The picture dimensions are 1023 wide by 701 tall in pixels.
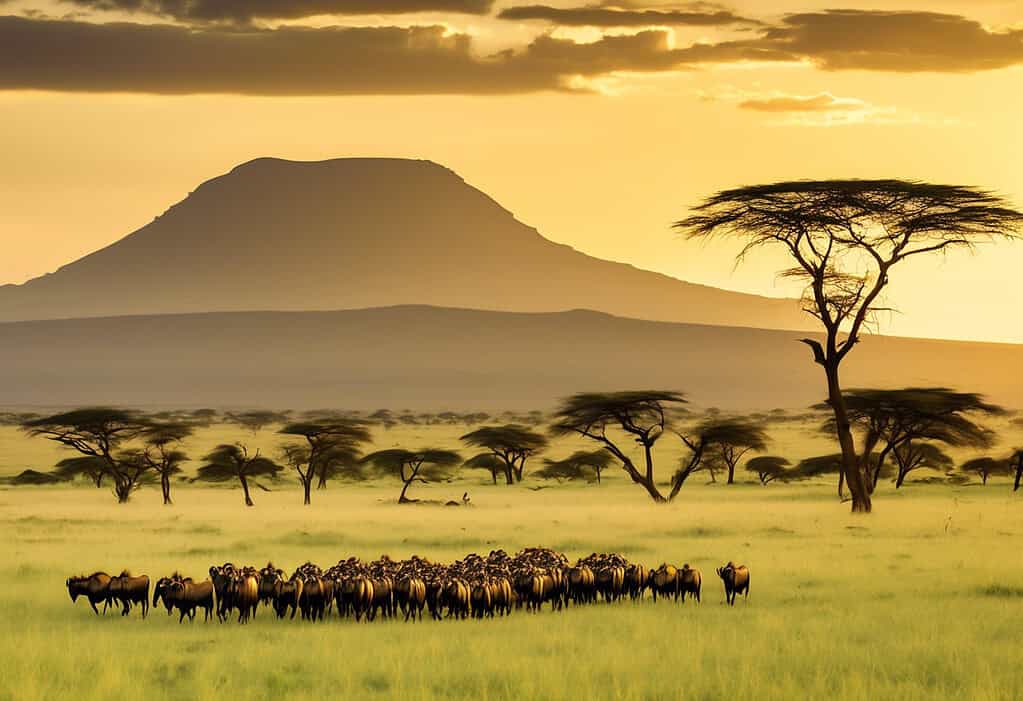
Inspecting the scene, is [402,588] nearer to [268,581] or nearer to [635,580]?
[268,581]

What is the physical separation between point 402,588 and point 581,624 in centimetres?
272

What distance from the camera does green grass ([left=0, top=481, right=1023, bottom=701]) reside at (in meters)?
16.5

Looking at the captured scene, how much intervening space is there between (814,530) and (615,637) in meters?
19.6

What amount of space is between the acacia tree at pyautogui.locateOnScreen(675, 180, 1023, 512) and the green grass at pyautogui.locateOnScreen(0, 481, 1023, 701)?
592cm

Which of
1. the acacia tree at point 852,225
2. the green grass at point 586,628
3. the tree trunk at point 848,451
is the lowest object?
the green grass at point 586,628

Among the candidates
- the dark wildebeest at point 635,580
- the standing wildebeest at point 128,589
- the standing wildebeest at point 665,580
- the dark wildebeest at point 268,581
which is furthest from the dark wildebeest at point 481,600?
the standing wildebeest at point 128,589

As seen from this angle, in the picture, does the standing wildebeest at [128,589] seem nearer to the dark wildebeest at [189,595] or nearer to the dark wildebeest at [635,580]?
the dark wildebeest at [189,595]

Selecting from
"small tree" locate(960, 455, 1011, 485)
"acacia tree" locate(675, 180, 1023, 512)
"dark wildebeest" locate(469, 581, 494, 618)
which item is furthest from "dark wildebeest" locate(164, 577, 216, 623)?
"small tree" locate(960, 455, 1011, 485)

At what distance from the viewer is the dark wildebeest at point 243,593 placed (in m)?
21.8

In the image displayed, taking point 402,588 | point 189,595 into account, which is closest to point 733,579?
point 402,588

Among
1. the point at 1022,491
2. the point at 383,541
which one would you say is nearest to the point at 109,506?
the point at 383,541

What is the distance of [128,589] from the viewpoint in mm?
22750

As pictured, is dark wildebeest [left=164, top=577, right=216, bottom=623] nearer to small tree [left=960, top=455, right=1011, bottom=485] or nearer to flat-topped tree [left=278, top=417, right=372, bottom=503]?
flat-topped tree [left=278, top=417, right=372, bottom=503]

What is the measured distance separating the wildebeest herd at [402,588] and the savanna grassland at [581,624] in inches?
14.5
